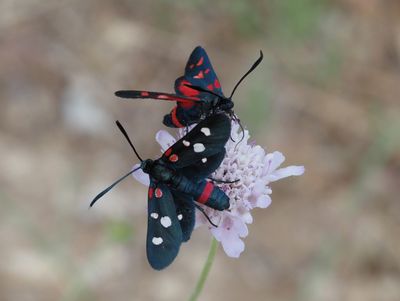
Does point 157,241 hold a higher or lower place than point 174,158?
lower

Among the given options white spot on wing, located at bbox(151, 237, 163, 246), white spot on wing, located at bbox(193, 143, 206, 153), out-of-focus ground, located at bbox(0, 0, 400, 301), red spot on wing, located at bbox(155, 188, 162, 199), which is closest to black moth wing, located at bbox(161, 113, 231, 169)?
white spot on wing, located at bbox(193, 143, 206, 153)

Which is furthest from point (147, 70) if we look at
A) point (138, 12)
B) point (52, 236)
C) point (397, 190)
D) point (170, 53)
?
point (397, 190)

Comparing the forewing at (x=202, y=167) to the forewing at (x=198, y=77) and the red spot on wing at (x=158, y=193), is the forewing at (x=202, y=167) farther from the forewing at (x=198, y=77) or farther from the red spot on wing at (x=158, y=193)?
the forewing at (x=198, y=77)

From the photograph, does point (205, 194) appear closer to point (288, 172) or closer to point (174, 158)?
point (174, 158)

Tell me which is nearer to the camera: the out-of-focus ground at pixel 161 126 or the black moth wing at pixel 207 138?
the black moth wing at pixel 207 138

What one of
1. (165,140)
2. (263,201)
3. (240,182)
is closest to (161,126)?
(165,140)

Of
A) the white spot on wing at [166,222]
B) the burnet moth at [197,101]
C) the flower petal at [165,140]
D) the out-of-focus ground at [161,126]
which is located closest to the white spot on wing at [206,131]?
the burnet moth at [197,101]

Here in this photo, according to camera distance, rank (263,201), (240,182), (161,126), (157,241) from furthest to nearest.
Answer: (161,126), (240,182), (263,201), (157,241)

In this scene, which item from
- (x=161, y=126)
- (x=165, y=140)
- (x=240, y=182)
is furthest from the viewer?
(x=161, y=126)
